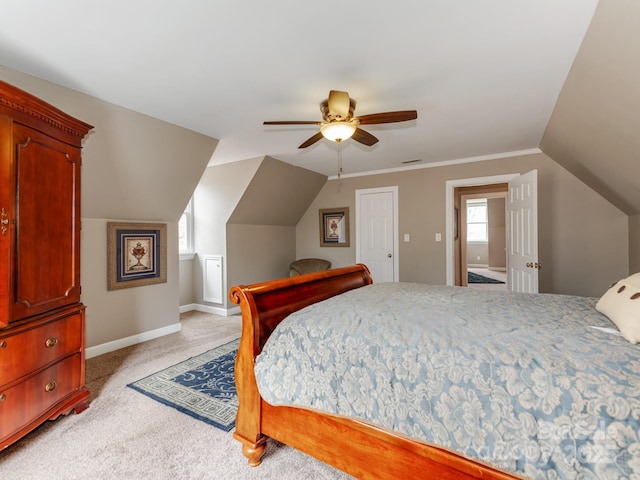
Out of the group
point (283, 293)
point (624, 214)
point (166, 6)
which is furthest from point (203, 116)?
point (624, 214)

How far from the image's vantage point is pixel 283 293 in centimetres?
186

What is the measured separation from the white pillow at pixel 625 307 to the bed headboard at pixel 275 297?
60.1 inches

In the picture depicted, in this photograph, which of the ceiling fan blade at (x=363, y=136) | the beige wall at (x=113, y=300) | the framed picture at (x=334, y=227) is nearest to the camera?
the ceiling fan blade at (x=363, y=136)

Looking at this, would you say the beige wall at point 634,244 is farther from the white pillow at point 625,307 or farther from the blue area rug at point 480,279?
the blue area rug at point 480,279

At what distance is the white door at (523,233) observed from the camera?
3305 mm

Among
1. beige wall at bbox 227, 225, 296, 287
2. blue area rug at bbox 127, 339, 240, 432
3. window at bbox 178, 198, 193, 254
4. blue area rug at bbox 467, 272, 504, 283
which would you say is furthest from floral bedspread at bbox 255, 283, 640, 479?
blue area rug at bbox 467, 272, 504, 283

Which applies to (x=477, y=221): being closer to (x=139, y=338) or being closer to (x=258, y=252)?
(x=258, y=252)

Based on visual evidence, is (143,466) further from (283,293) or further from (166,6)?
(166,6)

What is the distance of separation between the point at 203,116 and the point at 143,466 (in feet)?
8.76

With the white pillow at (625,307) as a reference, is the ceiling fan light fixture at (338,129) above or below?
above

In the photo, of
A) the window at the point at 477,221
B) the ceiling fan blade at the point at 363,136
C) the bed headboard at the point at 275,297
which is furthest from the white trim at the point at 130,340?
the window at the point at 477,221

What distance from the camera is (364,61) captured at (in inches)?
79.2

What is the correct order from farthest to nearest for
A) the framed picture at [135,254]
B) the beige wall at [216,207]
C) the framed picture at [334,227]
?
the framed picture at [334,227] → the beige wall at [216,207] → the framed picture at [135,254]

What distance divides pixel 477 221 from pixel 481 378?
10.3 m
